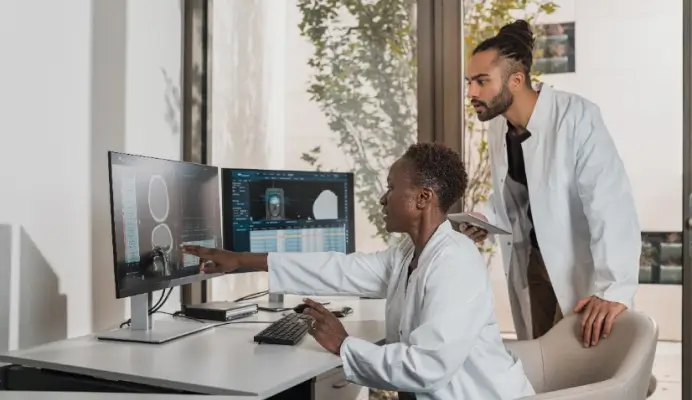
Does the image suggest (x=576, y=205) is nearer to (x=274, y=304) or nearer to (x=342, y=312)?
(x=342, y=312)

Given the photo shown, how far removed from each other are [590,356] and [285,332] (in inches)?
28.3

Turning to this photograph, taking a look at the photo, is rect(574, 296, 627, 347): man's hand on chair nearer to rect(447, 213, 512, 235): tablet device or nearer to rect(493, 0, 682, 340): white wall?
rect(447, 213, 512, 235): tablet device

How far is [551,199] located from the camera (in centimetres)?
221

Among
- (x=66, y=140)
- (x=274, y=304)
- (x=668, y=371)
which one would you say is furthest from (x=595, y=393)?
(x=66, y=140)

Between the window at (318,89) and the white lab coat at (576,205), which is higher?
the window at (318,89)

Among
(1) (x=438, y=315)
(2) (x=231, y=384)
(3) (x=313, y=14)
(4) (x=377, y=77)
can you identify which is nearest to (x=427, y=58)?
(4) (x=377, y=77)

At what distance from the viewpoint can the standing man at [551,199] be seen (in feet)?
6.66

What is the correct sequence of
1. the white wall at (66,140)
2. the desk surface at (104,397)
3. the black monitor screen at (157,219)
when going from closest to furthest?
the desk surface at (104,397) → the black monitor screen at (157,219) → the white wall at (66,140)

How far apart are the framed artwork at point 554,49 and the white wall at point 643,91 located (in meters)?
0.02

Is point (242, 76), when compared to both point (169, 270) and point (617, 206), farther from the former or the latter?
point (617, 206)

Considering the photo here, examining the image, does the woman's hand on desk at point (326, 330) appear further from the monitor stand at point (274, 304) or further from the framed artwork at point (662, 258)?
the framed artwork at point (662, 258)

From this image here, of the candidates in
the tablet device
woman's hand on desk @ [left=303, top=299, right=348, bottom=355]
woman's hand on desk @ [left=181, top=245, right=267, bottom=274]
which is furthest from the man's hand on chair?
woman's hand on desk @ [left=181, top=245, right=267, bottom=274]

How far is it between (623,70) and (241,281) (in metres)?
1.72

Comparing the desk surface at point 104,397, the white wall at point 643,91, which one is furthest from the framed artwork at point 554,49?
the desk surface at point 104,397
